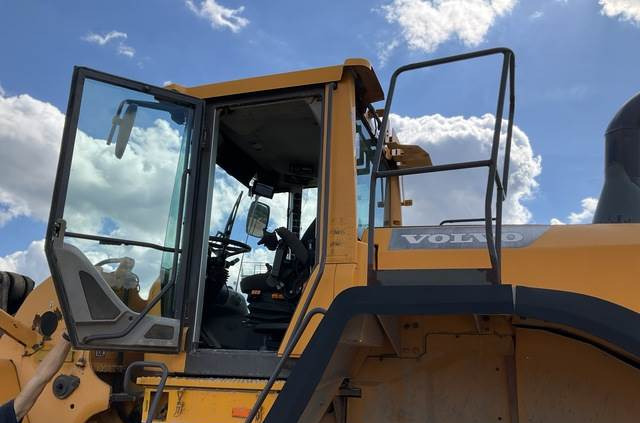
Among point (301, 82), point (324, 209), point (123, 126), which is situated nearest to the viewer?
point (324, 209)

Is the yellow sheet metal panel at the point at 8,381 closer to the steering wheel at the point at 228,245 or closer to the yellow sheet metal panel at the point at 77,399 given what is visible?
the yellow sheet metal panel at the point at 77,399

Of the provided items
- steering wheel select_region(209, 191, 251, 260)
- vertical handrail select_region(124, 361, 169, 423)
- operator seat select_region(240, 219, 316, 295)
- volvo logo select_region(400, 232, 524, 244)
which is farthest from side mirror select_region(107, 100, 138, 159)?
volvo logo select_region(400, 232, 524, 244)

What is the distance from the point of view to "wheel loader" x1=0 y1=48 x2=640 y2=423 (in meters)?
2.49

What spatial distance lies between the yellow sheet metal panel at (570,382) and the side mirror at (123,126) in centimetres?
255

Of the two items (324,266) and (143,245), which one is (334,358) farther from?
(143,245)

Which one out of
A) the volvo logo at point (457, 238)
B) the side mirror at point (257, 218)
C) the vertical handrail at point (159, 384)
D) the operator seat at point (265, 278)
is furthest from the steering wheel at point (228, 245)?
the volvo logo at point (457, 238)

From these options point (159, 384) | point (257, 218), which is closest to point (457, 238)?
point (159, 384)

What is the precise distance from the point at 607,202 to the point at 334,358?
7.69 ft

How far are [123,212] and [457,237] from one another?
79.7 inches

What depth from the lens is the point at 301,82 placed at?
3281 millimetres

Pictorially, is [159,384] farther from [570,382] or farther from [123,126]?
[570,382]

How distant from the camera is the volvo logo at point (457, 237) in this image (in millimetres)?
2883

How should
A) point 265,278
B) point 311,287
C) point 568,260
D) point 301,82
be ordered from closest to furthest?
point 568,260
point 311,287
point 301,82
point 265,278

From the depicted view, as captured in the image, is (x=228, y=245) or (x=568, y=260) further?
(x=228, y=245)
